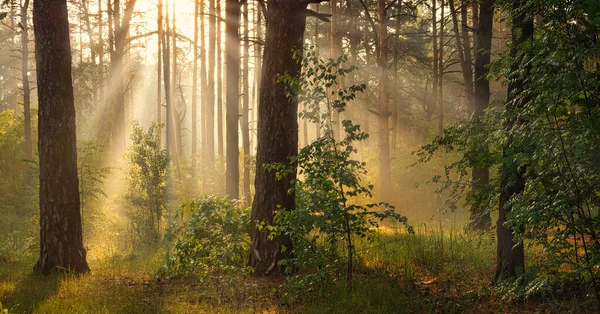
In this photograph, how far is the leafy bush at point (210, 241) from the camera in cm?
743

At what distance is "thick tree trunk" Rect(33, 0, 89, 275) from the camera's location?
8.18m

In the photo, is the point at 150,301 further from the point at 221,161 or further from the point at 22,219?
the point at 221,161

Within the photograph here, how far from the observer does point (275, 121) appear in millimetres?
7656

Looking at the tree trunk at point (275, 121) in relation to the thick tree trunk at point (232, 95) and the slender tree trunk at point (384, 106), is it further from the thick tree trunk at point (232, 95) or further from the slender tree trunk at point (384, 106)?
the slender tree trunk at point (384, 106)

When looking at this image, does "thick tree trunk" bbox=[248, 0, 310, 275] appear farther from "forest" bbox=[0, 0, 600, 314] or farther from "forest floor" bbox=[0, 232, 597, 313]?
"forest floor" bbox=[0, 232, 597, 313]

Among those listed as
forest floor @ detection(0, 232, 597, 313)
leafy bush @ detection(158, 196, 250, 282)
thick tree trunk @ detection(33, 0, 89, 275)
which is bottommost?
forest floor @ detection(0, 232, 597, 313)

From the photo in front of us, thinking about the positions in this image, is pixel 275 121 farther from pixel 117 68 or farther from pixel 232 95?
pixel 117 68

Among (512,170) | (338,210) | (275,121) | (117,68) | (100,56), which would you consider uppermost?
(100,56)

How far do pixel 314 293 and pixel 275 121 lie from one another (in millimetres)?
2659

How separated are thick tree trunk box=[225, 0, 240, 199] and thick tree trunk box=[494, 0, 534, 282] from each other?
30.8ft

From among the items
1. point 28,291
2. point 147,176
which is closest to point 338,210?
point 28,291

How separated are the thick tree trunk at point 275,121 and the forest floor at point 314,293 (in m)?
0.59

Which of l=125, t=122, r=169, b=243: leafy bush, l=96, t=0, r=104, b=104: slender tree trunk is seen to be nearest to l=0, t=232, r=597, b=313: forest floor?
l=125, t=122, r=169, b=243: leafy bush

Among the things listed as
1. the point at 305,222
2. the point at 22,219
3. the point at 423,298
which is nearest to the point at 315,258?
the point at 305,222
